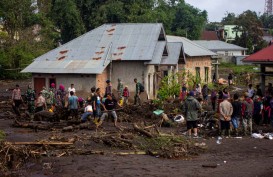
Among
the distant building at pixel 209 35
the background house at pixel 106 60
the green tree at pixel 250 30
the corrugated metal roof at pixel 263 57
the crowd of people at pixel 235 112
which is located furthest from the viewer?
the distant building at pixel 209 35

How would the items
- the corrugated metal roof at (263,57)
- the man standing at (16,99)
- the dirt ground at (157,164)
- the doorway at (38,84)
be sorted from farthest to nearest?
the doorway at (38,84), the man standing at (16,99), the corrugated metal roof at (263,57), the dirt ground at (157,164)

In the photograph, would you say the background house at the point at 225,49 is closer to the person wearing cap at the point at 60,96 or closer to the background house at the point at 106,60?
the background house at the point at 106,60

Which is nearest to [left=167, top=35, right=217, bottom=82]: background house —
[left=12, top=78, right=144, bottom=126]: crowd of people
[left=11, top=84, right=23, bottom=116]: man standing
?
[left=12, top=78, right=144, bottom=126]: crowd of people

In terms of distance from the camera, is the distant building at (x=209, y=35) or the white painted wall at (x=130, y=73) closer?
the white painted wall at (x=130, y=73)

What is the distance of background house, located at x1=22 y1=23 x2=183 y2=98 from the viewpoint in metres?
30.1

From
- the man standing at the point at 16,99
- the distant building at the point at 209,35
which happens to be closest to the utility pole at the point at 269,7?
the distant building at the point at 209,35

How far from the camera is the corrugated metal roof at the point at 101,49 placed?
3017 centimetres

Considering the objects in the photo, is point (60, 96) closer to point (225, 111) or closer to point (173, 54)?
point (173, 54)

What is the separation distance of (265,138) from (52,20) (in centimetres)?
3926

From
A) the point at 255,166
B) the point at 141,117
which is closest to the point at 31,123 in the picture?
the point at 141,117

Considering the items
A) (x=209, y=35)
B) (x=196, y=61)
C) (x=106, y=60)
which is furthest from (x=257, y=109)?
(x=209, y=35)

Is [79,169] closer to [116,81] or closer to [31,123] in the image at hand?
[31,123]

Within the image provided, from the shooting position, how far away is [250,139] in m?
18.4

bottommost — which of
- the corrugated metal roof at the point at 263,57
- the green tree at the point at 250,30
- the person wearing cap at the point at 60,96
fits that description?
the person wearing cap at the point at 60,96
